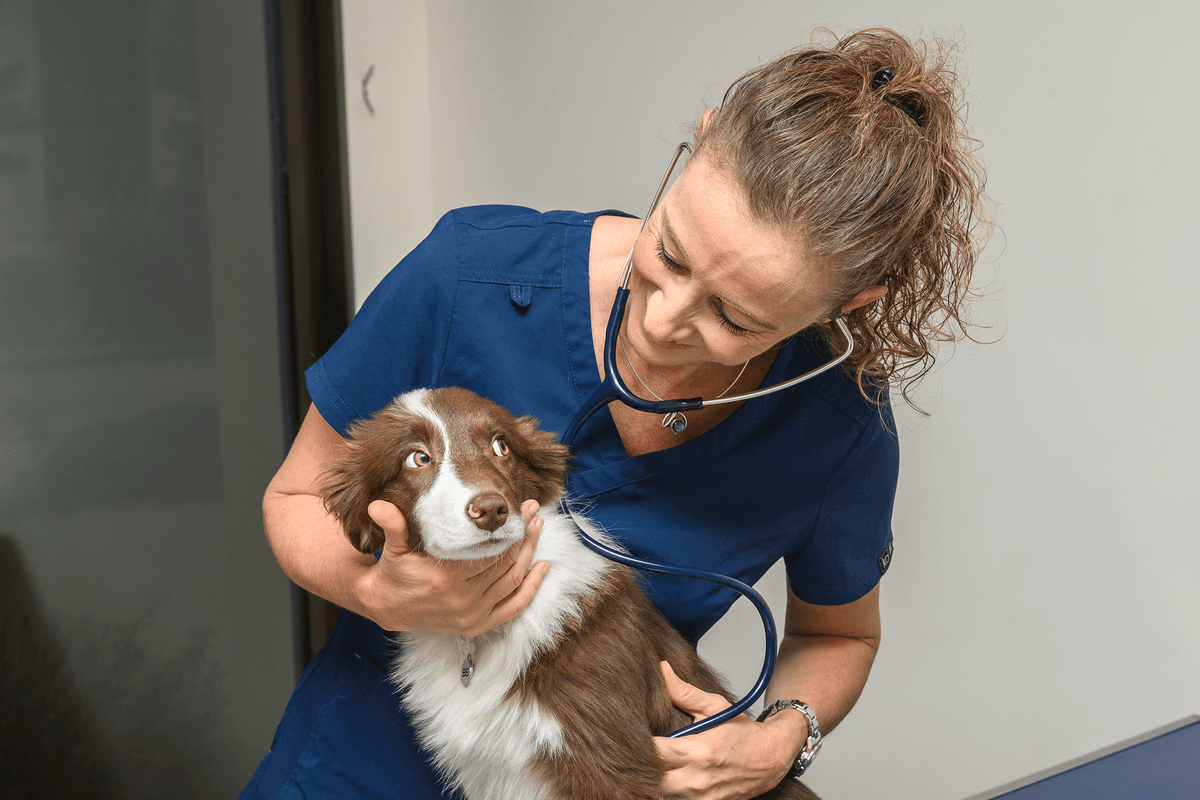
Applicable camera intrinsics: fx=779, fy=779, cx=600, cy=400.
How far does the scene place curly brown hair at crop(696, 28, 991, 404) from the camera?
2.84 feet

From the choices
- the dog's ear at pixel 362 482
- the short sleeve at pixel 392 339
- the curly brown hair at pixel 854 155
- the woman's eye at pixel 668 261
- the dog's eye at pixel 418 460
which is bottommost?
the dog's ear at pixel 362 482

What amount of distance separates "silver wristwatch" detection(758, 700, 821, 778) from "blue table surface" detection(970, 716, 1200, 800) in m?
0.26

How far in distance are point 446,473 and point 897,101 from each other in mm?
683

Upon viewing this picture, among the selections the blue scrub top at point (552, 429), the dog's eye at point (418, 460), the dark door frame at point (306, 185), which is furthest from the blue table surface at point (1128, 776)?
the dark door frame at point (306, 185)

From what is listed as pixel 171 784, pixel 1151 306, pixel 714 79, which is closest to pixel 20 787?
pixel 171 784

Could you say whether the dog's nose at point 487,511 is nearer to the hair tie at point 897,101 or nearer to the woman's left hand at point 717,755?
the woman's left hand at point 717,755

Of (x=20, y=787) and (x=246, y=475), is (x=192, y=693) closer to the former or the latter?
(x=20, y=787)

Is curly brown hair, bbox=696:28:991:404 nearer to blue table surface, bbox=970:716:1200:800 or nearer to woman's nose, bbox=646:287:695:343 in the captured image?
woman's nose, bbox=646:287:695:343

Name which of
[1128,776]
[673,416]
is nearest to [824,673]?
[1128,776]

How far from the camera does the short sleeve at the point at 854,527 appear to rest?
3.89ft

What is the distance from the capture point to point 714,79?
186 cm

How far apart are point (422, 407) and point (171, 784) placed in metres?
1.87

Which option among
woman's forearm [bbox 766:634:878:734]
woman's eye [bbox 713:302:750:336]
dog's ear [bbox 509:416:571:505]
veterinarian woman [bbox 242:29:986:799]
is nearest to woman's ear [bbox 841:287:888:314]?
veterinarian woman [bbox 242:29:986:799]

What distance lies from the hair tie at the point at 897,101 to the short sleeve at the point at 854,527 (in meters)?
0.45
